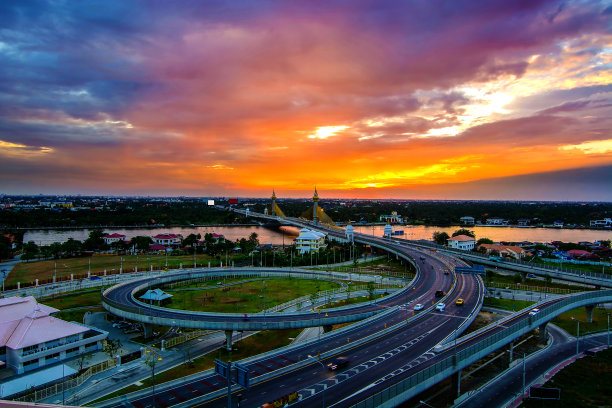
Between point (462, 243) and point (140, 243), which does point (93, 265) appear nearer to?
point (140, 243)

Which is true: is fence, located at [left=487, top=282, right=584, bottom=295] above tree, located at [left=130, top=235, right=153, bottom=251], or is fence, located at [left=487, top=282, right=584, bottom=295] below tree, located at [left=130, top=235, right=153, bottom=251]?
below

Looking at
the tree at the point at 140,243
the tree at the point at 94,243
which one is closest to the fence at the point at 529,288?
the tree at the point at 140,243

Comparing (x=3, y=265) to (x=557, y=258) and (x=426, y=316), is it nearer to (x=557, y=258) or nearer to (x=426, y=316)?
(x=426, y=316)

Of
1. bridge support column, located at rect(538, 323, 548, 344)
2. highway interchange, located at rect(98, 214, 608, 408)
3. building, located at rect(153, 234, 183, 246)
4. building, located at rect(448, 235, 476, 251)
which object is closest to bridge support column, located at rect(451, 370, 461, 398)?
highway interchange, located at rect(98, 214, 608, 408)

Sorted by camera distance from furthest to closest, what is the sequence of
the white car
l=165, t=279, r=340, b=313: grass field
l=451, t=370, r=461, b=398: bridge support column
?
1. l=165, t=279, r=340, b=313: grass field
2. the white car
3. l=451, t=370, r=461, b=398: bridge support column

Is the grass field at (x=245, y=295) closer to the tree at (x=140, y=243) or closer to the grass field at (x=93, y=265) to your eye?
the grass field at (x=93, y=265)

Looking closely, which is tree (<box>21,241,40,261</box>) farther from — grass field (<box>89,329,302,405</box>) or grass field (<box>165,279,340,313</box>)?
grass field (<box>89,329,302,405</box>)

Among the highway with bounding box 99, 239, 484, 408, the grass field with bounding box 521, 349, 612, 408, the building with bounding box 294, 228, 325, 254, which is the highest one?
the building with bounding box 294, 228, 325, 254

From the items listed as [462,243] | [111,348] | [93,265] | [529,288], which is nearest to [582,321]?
[529,288]
